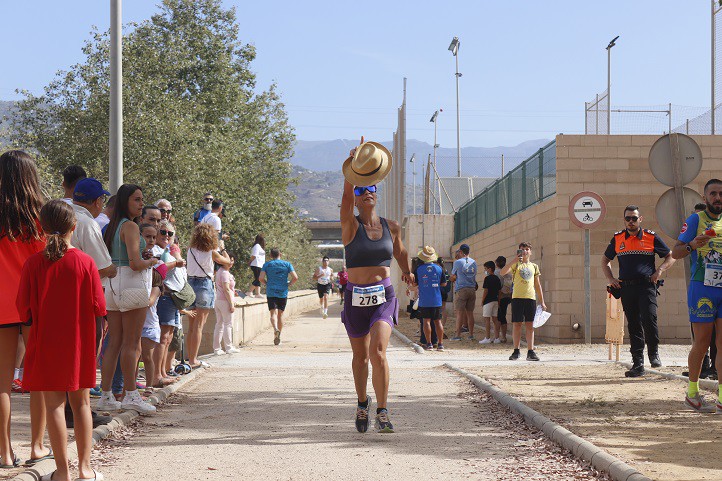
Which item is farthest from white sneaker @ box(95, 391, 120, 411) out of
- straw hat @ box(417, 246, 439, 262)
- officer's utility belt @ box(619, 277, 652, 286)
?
straw hat @ box(417, 246, 439, 262)

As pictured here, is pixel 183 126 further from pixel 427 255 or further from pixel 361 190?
pixel 361 190

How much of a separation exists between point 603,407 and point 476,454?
278 centimetres

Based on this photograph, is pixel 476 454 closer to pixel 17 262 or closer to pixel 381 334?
pixel 381 334

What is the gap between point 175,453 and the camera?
24.6 ft

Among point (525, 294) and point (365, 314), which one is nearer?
point (365, 314)

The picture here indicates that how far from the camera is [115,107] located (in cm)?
1438

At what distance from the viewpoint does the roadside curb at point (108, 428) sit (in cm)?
606

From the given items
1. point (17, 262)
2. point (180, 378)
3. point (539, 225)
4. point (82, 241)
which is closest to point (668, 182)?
point (180, 378)

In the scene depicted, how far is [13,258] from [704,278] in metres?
5.86

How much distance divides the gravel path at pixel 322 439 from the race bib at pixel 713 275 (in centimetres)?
207

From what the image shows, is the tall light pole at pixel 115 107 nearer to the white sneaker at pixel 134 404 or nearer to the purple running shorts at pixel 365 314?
the white sneaker at pixel 134 404

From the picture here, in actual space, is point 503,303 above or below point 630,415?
above

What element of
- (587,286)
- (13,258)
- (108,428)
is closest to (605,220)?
(587,286)

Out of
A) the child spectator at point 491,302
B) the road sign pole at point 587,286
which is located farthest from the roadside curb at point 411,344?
the road sign pole at point 587,286
